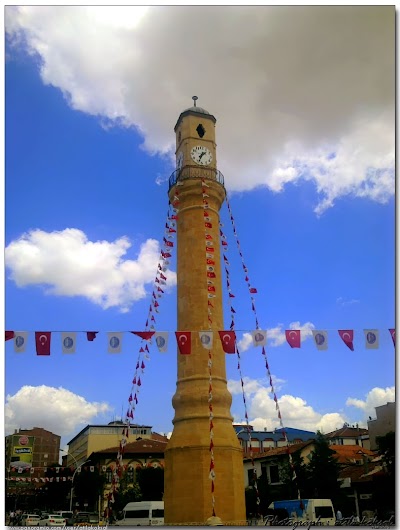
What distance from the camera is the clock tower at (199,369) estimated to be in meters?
17.3

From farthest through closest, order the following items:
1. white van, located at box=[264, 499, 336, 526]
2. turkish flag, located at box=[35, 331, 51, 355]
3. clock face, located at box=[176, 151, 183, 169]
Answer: clock face, located at box=[176, 151, 183, 169] < white van, located at box=[264, 499, 336, 526] < turkish flag, located at box=[35, 331, 51, 355]

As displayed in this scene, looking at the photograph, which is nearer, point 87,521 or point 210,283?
point 210,283

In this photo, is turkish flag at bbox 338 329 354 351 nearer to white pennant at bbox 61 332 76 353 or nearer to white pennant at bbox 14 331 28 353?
white pennant at bbox 61 332 76 353

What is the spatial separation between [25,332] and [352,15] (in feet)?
38.7

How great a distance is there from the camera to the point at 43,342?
1432 centimetres

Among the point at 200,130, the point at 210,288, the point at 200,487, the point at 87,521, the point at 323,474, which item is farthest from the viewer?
the point at 323,474

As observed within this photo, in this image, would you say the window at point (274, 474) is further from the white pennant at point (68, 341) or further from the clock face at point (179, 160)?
the white pennant at point (68, 341)

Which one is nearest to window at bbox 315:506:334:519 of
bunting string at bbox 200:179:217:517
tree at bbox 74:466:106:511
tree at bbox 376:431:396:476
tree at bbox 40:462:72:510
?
tree at bbox 376:431:396:476

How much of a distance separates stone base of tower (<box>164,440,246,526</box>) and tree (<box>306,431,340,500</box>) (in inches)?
363

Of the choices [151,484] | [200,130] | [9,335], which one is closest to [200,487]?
[9,335]

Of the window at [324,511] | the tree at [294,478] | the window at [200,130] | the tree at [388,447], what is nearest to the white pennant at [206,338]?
the window at [200,130]

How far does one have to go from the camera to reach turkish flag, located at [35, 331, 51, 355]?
1424 centimetres

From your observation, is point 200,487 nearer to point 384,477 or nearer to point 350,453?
point 384,477

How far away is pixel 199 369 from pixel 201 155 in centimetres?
826
